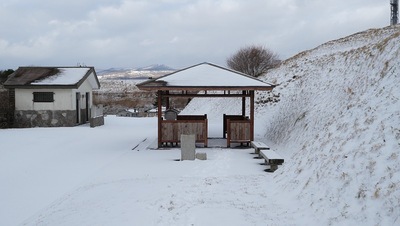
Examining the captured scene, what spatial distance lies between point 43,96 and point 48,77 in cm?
163

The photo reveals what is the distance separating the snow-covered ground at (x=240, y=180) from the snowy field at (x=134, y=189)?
2cm

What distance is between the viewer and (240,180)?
9828 mm

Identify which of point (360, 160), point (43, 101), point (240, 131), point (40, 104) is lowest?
point (240, 131)

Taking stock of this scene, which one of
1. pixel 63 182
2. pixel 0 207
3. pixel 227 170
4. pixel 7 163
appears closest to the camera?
pixel 0 207

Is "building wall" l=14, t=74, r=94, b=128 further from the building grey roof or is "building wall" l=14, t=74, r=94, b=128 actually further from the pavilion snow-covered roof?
the pavilion snow-covered roof

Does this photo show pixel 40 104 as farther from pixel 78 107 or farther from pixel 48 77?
pixel 78 107

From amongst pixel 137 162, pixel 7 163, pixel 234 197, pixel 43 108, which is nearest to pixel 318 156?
pixel 234 197

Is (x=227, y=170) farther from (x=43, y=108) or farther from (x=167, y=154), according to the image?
(x=43, y=108)

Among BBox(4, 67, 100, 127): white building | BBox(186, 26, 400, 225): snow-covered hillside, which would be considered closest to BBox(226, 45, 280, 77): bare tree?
BBox(4, 67, 100, 127): white building

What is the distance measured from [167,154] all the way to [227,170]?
3.87 m

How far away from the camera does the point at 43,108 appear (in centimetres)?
2475

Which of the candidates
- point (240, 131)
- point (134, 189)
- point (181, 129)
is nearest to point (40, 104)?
point (181, 129)

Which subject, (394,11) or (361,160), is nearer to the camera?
(361,160)

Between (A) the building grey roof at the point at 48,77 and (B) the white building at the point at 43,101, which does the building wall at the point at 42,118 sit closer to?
(B) the white building at the point at 43,101
